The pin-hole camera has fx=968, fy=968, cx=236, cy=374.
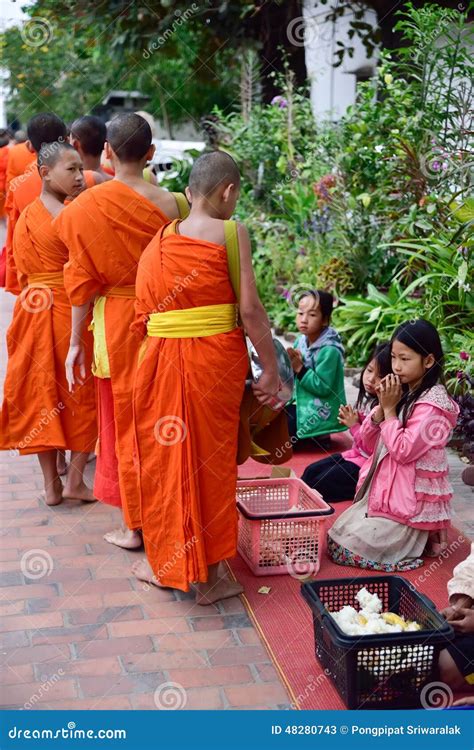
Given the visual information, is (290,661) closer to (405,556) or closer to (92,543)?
(405,556)

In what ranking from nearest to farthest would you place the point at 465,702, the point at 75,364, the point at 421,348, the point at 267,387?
the point at 465,702 < the point at 267,387 < the point at 421,348 < the point at 75,364

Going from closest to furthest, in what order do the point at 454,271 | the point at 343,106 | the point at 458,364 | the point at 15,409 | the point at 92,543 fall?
the point at 92,543, the point at 15,409, the point at 458,364, the point at 454,271, the point at 343,106

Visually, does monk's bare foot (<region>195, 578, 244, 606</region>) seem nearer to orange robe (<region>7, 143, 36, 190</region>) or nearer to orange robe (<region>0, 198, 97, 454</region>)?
orange robe (<region>0, 198, 97, 454</region>)

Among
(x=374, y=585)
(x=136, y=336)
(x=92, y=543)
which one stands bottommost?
(x=92, y=543)

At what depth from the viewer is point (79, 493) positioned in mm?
5363

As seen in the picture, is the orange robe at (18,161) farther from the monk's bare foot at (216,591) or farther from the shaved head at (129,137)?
the monk's bare foot at (216,591)

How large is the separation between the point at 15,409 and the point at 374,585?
2391 millimetres

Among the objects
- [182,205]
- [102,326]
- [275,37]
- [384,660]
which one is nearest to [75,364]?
[102,326]

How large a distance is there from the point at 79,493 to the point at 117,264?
58.8 inches

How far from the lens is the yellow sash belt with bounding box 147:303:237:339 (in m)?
3.94

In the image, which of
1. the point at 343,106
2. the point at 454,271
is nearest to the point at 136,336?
the point at 454,271

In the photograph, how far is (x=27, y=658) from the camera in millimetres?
3648

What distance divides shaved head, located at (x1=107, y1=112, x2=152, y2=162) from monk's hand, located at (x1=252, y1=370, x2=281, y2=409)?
1.20 meters

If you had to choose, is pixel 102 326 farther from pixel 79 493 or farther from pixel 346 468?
pixel 346 468
